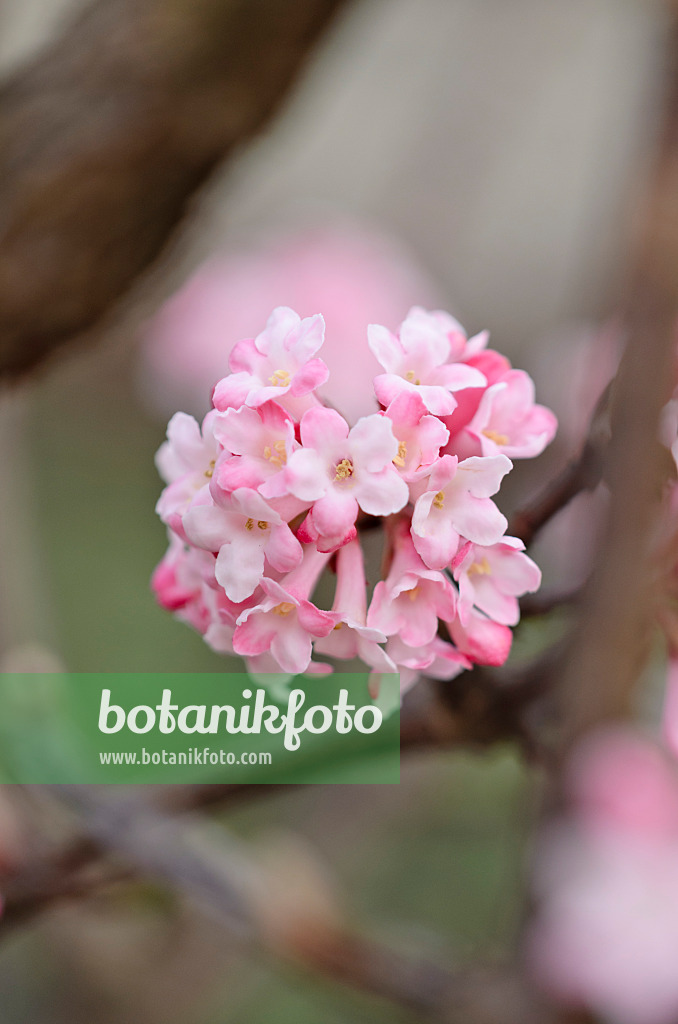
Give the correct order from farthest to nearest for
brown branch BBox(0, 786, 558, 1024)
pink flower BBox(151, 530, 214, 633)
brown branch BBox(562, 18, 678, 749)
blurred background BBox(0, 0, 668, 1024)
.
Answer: blurred background BBox(0, 0, 668, 1024)
brown branch BBox(0, 786, 558, 1024)
pink flower BBox(151, 530, 214, 633)
brown branch BBox(562, 18, 678, 749)

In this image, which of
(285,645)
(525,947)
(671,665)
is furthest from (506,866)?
(285,645)

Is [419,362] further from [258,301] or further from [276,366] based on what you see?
[258,301]

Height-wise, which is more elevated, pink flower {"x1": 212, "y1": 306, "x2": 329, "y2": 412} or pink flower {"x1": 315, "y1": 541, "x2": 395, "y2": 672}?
pink flower {"x1": 212, "y1": 306, "x2": 329, "y2": 412}

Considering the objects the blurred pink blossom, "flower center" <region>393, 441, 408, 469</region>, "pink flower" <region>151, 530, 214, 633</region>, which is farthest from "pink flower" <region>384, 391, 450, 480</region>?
the blurred pink blossom

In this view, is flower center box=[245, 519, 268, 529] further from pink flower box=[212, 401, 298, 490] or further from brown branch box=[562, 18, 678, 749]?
brown branch box=[562, 18, 678, 749]

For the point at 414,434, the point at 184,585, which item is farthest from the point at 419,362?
the point at 184,585

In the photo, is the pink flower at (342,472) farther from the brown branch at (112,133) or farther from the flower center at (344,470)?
the brown branch at (112,133)

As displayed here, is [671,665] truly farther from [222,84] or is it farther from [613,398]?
[222,84]

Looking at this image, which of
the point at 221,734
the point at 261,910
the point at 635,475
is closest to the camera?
the point at 635,475
